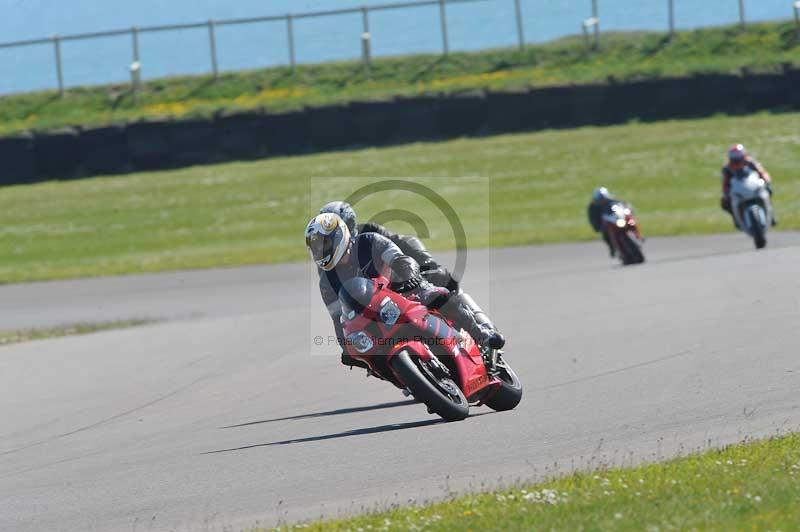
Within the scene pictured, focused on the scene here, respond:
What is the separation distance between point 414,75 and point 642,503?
1152 inches

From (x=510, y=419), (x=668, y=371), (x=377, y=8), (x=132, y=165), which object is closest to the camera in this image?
(x=510, y=419)

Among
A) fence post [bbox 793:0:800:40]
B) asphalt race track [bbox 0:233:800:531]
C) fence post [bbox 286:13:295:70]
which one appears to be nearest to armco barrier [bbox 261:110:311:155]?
fence post [bbox 286:13:295:70]

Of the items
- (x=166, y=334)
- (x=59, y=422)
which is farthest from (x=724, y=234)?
(x=59, y=422)

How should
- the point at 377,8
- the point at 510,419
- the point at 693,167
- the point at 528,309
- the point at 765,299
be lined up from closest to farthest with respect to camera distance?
1. the point at 510,419
2. the point at 765,299
3. the point at 528,309
4. the point at 693,167
5. the point at 377,8

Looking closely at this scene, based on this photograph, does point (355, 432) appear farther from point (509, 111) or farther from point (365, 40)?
point (365, 40)

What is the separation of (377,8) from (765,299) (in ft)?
74.7

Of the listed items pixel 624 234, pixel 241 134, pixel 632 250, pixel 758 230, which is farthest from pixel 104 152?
pixel 758 230

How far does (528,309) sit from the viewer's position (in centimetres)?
1428

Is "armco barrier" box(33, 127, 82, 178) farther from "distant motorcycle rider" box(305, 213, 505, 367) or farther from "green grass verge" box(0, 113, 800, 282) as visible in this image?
"distant motorcycle rider" box(305, 213, 505, 367)

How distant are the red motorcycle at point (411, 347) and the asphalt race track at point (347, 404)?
22 cm

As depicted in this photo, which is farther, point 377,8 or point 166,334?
point 377,8

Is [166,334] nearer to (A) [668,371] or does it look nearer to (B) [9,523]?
(A) [668,371]

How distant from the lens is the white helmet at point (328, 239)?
27.0 feet

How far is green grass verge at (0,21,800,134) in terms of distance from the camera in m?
32.2
